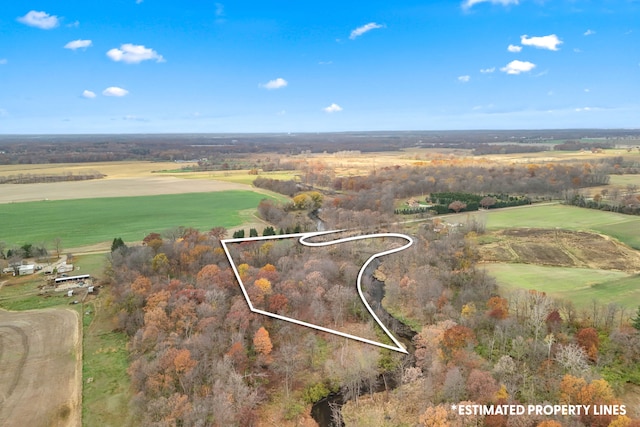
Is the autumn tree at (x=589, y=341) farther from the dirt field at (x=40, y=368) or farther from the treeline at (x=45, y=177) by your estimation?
the treeline at (x=45, y=177)

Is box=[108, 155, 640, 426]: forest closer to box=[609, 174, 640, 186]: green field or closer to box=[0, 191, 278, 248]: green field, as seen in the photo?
box=[0, 191, 278, 248]: green field

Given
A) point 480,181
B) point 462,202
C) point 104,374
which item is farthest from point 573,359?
point 480,181

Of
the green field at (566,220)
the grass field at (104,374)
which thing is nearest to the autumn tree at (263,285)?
the grass field at (104,374)

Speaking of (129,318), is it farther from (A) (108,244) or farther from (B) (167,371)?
(A) (108,244)

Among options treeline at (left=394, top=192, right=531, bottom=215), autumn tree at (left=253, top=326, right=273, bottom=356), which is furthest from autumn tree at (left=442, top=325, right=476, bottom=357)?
treeline at (left=394, top=192, right=531, bottom=215)

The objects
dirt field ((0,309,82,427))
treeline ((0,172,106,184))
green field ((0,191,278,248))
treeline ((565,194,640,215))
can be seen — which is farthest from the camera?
treeline ((0,172,106,184))

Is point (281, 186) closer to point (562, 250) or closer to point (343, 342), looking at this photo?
point (562, 250)

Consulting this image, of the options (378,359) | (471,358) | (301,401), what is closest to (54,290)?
(301,401)
